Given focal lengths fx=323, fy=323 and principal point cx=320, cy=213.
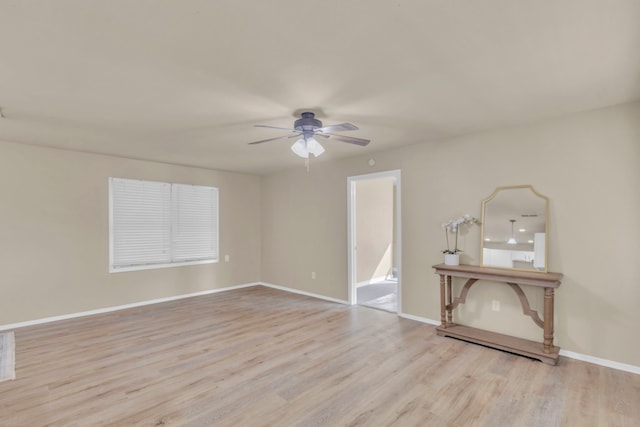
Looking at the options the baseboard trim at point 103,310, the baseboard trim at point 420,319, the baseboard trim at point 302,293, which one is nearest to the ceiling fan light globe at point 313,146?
the baseboard trim at point 420,319

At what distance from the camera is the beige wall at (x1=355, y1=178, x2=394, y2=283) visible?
6.64 m

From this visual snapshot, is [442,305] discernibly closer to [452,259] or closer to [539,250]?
[452,259]

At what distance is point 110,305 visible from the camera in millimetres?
4902

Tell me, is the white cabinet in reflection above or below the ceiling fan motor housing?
below

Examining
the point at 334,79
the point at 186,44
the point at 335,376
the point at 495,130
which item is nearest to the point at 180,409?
the point at 335,376

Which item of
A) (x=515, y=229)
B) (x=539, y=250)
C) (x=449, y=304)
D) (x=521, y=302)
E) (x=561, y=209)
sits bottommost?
(x=449, y=304)

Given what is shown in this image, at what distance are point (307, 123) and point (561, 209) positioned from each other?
2.70 metres

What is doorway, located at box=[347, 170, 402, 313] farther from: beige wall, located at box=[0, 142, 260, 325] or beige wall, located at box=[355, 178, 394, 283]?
beige wall, located at box=[0, 142, 260, 325]

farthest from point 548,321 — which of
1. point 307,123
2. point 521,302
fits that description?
point 307,123

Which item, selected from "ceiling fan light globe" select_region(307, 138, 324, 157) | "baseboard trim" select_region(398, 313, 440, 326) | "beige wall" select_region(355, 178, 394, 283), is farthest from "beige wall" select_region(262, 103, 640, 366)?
"ceiling fan light globe" select_region(307, 138, 324, 157)

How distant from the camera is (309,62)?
7.07 feet

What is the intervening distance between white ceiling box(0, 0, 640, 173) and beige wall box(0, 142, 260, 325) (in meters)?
0.99

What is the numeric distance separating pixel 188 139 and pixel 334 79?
2.39 m

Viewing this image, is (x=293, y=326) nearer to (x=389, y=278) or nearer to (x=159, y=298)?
(x=159, y=298)
